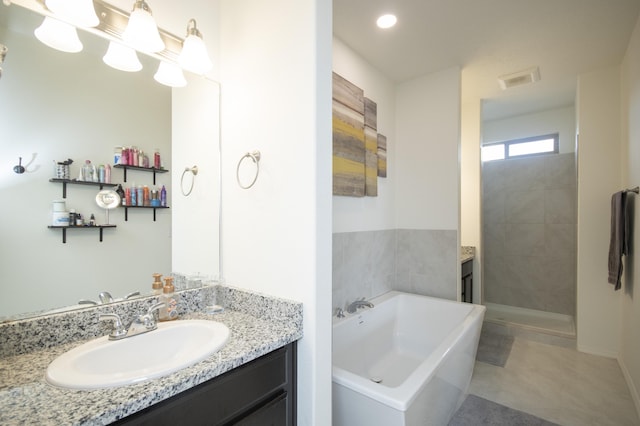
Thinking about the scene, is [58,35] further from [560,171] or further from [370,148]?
[560,171]

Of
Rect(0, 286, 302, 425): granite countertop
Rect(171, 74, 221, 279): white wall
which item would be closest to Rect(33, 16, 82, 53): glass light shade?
Rect(171, 74, 221, 279): white wall

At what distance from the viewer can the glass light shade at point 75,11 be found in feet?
3.42

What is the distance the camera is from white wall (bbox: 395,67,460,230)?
2.84 metres

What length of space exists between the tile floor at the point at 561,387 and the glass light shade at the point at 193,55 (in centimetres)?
287

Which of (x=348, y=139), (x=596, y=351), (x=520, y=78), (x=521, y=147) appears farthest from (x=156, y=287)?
(x=521, y=147)

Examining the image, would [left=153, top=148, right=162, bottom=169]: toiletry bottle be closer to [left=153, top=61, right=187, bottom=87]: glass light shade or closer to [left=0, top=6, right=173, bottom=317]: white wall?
[left=0, top=6, right=173, bottom=317]: white wall

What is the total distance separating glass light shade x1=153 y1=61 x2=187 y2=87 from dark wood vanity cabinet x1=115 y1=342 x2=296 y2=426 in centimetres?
129

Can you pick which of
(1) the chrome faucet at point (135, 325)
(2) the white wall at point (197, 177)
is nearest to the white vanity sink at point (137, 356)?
(1) the chrome faucet at point (135, 325)

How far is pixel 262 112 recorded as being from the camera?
1329 mm

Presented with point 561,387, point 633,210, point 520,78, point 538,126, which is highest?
point 520,78

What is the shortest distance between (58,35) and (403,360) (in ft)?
9.58

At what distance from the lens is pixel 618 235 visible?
7.89 feet

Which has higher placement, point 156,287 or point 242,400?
point 156,287

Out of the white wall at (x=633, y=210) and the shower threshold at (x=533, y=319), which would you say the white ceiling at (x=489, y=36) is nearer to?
the white wall at (x=633, y=210)
